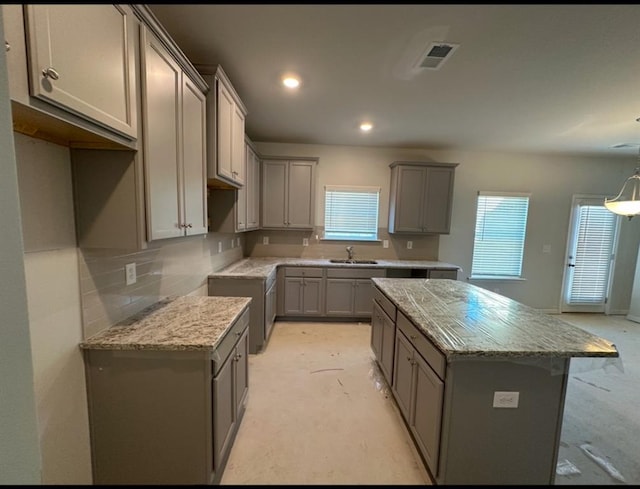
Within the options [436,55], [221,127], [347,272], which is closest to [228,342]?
[221,127]

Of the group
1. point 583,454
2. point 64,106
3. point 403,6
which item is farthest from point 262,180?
point 583,454

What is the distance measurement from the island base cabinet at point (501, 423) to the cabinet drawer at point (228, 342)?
1.23 meters

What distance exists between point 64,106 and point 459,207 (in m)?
4.95

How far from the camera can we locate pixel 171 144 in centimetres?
158

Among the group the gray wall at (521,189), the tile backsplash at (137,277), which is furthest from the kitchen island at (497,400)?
the gray wall at (521,189)

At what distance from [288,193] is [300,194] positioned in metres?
0.18

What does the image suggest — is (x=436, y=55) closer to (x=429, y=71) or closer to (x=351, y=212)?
(x=429, y=71)

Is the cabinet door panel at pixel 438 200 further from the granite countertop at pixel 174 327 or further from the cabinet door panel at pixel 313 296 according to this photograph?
the granite countertop at pixel 174 327

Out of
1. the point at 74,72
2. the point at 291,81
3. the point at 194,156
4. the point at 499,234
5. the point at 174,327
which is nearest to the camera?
the point at 74,72

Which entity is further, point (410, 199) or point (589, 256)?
point (589, 256)

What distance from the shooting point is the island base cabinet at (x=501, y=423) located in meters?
1.45

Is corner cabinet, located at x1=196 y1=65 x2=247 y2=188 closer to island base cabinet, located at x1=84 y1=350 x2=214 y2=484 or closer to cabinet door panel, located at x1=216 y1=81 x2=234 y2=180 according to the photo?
cabinet door panel, located at x1=216 y1=81 x2=234 y2=180

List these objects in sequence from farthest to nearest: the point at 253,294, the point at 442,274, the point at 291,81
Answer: the point at 442,274 → the point at 253,294 → the point at 291,81

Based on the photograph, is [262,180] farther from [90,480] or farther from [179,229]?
[90,480]
